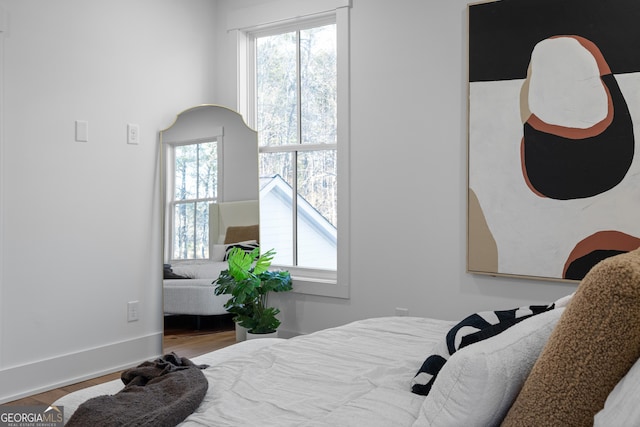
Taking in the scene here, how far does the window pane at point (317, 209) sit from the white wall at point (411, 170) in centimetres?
26

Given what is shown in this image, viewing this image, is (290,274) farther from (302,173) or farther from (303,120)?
(303,120)

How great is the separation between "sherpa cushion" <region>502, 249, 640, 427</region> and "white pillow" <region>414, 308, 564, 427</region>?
69 mm

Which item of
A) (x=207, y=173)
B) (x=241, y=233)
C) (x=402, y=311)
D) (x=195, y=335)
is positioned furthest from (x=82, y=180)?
(x=402, y=311)

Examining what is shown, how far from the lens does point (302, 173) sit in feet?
13.3

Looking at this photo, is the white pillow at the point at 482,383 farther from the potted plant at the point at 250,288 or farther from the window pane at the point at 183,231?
the window pane at the point at 183,231

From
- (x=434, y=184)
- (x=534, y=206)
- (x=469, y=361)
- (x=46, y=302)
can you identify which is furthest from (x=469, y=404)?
(x=46, y=302)

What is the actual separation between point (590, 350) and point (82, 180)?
3.09 m

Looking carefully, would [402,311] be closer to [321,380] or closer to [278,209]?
[278,209]

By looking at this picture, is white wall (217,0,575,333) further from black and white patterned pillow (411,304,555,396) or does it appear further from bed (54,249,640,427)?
black and white patterned pillow (411,304,555,396)

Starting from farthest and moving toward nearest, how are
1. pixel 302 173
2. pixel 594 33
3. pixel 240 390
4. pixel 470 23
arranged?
pixel 302 173, pixel 470 23, pixel 594 33, pixel 240 390

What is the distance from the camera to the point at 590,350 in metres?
0.95

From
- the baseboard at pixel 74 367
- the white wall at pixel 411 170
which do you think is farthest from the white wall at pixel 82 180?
the white wall at pixel 411 170

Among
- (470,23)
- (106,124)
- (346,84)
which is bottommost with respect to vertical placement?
(106,124)

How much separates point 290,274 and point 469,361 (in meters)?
3.01
